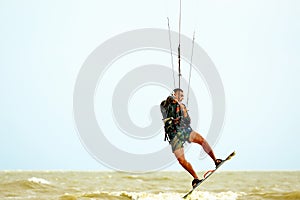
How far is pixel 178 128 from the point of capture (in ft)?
36.7

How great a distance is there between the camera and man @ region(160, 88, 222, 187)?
10.9m

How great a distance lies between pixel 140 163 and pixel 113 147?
1575mm

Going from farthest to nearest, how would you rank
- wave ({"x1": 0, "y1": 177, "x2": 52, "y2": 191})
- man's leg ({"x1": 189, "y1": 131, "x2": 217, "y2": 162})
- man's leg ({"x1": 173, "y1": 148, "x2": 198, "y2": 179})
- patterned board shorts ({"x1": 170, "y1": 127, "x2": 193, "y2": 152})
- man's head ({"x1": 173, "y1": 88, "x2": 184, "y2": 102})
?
wave ({"x1": 0, "y1": 177, "x2": 52, "y2": 191}) → man's leg ({"x1": 173, "y1": 148, "x2": 198, "y2": 179}) → man's leg ({"x1": 189, "y1": 131, "x2": 217, "y2": 162}) → patterned board shorts ({"x1": 170, "y1": 127, "x2": 193, "y2": 152}) → man's head ({"x1": 173, "y1": 88, "x2": 184, "y2": 102})

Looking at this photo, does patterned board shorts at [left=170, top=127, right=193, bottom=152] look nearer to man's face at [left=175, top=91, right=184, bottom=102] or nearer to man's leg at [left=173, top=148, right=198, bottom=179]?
man's leg at [left=173, top=148, right=198, bottom=179]

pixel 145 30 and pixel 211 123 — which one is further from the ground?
pixel 145 30

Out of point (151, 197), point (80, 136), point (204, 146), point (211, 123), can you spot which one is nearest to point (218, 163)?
point (204, 146)

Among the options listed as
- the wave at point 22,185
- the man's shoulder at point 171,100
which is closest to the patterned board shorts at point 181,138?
the man's shoulder at point 171,100

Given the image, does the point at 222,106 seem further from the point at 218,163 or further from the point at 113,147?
the point at 113,147

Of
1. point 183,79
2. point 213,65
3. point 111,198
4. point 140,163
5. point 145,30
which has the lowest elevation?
point 111,198

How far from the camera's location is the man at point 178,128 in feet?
35.8

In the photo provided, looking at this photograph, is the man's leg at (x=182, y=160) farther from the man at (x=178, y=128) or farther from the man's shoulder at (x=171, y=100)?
the man's shoulder at (x=171, y=100)

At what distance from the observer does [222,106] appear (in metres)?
12.1

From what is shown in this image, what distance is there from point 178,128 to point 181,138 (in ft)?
0.97

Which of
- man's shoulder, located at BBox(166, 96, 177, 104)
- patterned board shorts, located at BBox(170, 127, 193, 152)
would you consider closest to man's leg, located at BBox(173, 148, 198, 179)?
patterned board shorts, located at BBox(170, 127, 193, 152)
